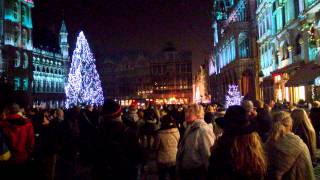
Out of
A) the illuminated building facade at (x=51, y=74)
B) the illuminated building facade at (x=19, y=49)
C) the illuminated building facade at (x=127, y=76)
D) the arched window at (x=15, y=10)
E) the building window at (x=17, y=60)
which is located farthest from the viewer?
the illuminated building facade at (x=127, y=76)

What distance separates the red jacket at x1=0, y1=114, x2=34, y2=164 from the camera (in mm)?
7152

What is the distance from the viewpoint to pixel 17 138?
722 centimetres

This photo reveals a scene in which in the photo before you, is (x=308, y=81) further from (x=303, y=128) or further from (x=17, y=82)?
(x=17, y=82)

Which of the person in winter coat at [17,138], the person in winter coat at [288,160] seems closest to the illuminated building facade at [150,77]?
the person in winter coat at [17,138]

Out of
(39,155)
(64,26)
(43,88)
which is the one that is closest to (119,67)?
(64,26)

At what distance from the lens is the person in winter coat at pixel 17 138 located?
710 centimetres

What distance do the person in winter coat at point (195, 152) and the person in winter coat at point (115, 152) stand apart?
28.4 inches

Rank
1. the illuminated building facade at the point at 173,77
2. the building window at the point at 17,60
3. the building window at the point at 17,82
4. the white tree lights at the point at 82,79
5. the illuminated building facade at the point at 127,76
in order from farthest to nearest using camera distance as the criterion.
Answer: the illuminated building facade at the point at 127,76, the illuminated building facade at the point at 173,77, the building window at the point at 17,60, the building window at the point at 17,82, the white tree lights at the point at 82,79

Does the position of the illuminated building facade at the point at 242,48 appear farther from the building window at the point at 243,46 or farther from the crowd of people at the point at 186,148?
the crowd of people at the point at 186,148

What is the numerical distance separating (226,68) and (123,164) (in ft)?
196

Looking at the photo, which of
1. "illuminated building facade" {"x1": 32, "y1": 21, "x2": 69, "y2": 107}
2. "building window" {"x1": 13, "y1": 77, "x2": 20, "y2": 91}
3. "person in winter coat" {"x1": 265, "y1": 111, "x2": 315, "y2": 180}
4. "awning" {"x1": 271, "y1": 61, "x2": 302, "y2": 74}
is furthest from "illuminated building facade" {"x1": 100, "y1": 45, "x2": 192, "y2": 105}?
"person in winter coat" {"x1": 265, "y1": 111, "x2": 315, "y2": 180}

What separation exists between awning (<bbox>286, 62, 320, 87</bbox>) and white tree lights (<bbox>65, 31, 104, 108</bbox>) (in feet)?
93.4

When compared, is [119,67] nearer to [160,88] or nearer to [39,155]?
[160,88]

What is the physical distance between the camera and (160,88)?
112 m
